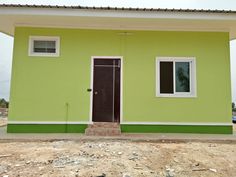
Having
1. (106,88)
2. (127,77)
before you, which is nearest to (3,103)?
(106,88)

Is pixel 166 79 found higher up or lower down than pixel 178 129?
higher up

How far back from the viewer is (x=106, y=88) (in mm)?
9023

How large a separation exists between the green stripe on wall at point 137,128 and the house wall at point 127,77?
0.11m

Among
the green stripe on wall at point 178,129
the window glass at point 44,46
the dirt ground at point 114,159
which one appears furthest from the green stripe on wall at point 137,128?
the window glass at point 44,46

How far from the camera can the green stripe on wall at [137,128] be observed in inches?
340

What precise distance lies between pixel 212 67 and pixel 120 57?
3.22 metres

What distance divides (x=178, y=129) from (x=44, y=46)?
5.43 m

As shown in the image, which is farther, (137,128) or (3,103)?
(3,103)

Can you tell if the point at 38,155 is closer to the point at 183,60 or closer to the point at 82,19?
the point at 82,19

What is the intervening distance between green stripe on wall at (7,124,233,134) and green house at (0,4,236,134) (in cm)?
3

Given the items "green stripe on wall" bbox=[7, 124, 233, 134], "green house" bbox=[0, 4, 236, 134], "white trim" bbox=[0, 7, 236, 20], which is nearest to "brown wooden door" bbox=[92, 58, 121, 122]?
"green house" bbox=[0, 4, 236, 134]

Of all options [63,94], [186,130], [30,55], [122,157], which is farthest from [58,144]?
[186,130]

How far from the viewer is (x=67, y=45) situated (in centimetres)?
895

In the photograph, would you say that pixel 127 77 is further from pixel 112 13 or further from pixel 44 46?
pixel 44 46
